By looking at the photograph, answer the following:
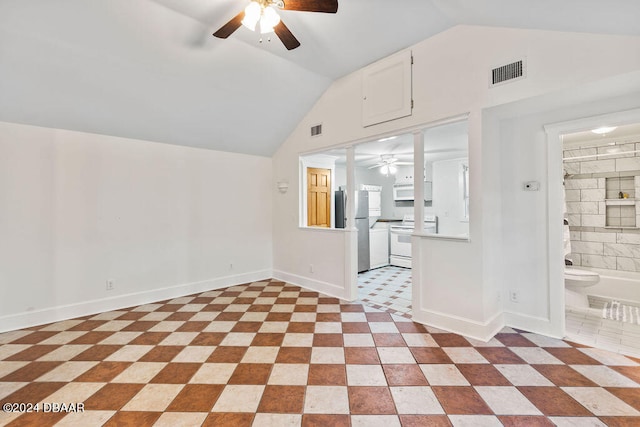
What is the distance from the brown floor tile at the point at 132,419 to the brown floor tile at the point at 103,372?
1.70ft

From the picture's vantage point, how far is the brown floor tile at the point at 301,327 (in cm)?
280

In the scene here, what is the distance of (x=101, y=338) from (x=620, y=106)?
5318 millimetres

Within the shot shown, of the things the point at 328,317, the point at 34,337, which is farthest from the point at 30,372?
the point at 328,317

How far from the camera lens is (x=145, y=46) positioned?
2.67 m

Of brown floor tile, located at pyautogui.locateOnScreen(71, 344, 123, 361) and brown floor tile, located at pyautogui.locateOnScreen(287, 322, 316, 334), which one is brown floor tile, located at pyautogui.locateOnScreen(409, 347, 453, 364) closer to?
brown floor tile, located at pyautogui.locateOnScreen(287, 322, 316, 334)

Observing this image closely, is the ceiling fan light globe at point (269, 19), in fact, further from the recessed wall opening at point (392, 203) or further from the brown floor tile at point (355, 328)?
the brown floor tile at point (355, 328)

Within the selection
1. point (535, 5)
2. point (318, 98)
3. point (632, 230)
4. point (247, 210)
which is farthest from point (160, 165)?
point (632, 230)

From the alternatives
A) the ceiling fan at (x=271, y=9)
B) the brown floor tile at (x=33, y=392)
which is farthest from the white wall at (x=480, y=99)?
the brown floor tile at (x=33, y=392)

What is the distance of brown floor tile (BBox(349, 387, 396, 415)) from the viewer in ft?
5.50

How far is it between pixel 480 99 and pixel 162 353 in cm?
381

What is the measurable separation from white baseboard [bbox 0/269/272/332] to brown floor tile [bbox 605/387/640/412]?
442 centimetres

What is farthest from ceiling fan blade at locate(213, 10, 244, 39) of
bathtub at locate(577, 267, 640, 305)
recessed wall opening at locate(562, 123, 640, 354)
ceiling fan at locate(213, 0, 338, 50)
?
bathtub at locate(577, 267, 640, 305)

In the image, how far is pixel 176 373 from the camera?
6.85 feet

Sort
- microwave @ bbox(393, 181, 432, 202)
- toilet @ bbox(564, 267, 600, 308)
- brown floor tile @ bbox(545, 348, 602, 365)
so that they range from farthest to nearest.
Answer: microwave @ bbox(393, 181, 432, 202) < toilet @ bbox(564, 267, 600, 308) < brown floor tile @ bbox(545, 348, 602, 365)
